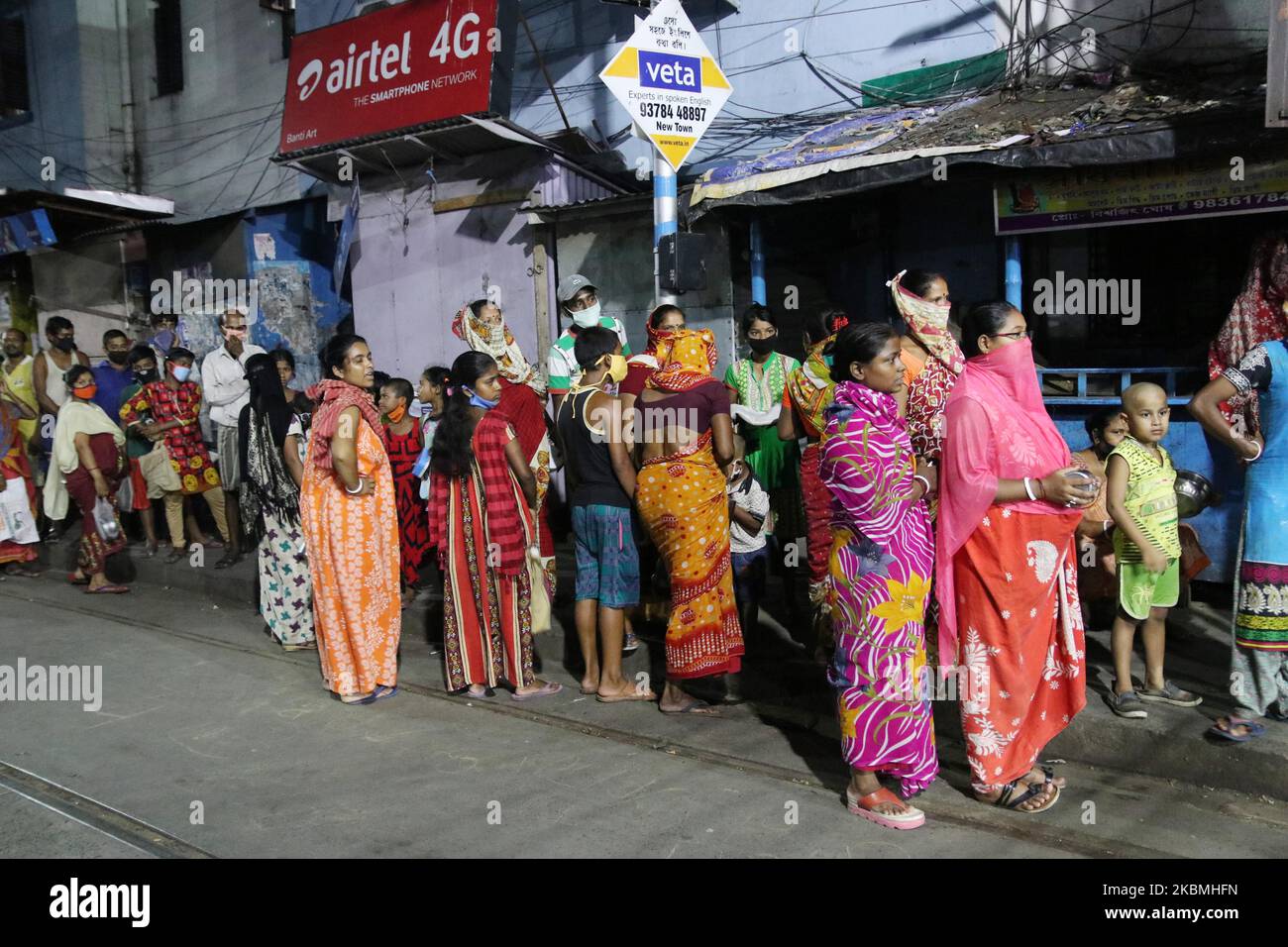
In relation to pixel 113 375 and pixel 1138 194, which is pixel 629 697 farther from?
pixel 113 375

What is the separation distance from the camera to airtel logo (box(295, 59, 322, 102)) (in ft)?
38.3

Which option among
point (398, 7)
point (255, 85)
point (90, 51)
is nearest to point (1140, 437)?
point (398, 7)

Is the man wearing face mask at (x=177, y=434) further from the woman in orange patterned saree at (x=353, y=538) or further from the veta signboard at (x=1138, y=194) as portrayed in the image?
the veta signboard at (x=1138, y=194)

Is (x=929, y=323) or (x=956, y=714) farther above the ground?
(x=929, y=323)

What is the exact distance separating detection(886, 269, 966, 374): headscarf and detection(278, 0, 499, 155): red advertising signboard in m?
6.55

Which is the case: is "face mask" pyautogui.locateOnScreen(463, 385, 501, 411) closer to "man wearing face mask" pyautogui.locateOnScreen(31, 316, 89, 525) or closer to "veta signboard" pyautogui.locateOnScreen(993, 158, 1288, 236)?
"veta signboard" pyautogui.locateOnScreen(993, 158, 1288, 236)

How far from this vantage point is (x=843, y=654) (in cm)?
409

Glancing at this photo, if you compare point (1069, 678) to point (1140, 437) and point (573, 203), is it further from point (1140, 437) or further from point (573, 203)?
point (573, 203)

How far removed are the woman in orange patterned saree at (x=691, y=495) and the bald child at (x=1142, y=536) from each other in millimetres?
1732

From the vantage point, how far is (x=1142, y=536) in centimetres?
469

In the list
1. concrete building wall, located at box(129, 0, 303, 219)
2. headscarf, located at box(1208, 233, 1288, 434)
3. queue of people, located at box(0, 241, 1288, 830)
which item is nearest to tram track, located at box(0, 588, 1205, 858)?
queue of people, located at box(0, 241, 1288, 830)

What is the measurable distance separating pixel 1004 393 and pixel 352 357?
3.35 m

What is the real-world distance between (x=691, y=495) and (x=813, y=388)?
0.99 meters

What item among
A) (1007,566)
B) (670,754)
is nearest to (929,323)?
(1007,566)
